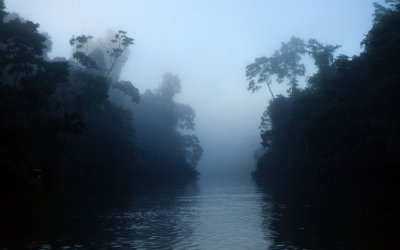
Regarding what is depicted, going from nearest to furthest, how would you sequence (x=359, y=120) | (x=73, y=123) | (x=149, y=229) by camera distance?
(x=149, y=229), (x=359, y=120), (x=73, y=123)

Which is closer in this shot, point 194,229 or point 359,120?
point 194,229

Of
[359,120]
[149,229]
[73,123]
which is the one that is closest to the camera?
[149,229]

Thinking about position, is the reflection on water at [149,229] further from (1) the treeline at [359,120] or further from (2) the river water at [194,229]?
(1) the treeline at [359,120]

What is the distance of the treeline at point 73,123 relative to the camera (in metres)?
40.1

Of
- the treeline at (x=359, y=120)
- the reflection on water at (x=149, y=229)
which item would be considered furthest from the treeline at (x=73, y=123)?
the treeline at (x=359, y=120)

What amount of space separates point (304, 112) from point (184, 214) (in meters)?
49.2

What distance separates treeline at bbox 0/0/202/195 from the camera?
4012cm

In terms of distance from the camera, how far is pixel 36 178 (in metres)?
37.8

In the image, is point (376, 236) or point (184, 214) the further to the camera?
point (184, 214)

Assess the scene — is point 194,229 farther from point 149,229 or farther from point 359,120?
point 359,120

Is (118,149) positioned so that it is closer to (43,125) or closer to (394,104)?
(43,125)

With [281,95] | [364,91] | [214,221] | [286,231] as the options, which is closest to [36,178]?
[214,221]

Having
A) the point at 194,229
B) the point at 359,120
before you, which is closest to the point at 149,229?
the point at 194,229

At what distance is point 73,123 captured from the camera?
2035 inches
